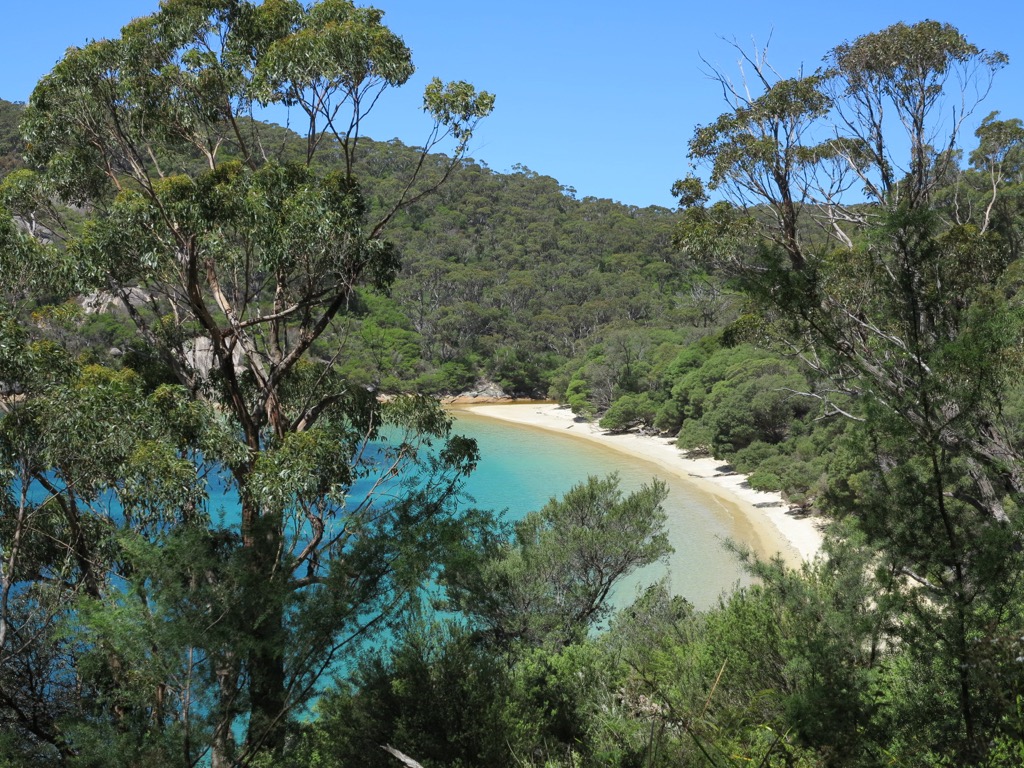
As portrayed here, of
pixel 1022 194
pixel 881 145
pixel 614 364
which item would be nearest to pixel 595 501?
pixel 881 145

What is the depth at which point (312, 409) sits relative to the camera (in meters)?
7.60

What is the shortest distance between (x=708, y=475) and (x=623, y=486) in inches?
153

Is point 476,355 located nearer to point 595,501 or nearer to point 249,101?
point 595,501

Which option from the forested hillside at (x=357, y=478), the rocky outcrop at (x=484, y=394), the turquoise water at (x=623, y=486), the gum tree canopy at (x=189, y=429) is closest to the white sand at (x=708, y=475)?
the turquoise water at (x=623, y=486)

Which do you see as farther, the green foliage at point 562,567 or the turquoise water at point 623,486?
the turquoise water at point 623,486

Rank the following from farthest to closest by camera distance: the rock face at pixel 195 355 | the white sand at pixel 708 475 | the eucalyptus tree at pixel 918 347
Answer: the white sand at pixel 708 475 < the rock face at pixel 195 355 < the eucalyptus tree at pixel 918 347

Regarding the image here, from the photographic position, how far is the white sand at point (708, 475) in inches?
746

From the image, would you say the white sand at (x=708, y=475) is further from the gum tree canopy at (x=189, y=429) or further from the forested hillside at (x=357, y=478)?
the gum tree canopy at (x=189, y=429)

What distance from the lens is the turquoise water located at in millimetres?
17172

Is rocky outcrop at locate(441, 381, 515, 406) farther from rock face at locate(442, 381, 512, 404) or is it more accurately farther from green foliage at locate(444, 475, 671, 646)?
green foliage at locate(444, 475, 671, 646)

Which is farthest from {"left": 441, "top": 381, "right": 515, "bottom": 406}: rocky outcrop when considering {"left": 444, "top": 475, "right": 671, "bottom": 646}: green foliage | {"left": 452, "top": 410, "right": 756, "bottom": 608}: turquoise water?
{"left": 444, "top": 475, "right": 671, "bottom": 646}: green foliage

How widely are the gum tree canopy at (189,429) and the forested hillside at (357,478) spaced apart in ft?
0.11

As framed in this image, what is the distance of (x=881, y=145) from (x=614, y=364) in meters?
32.6

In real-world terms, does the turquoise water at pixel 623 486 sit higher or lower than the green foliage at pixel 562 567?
lower
